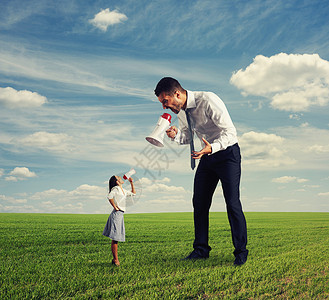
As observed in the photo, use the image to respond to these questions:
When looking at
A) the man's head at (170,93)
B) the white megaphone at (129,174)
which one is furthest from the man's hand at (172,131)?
the white megaphone at (129,174)

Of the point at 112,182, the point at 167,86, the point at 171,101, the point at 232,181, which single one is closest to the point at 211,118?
the point at 171,101

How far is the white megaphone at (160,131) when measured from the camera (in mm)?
4660

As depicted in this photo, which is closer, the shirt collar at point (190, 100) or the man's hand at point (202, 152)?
the man's hand at point (202, 152)

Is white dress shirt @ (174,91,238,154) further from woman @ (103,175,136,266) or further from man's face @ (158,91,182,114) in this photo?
woman @ (103,175,136,266)

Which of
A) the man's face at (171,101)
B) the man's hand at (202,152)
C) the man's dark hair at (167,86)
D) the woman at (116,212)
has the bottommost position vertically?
the woman at (116,212)

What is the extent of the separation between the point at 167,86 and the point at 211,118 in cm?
85

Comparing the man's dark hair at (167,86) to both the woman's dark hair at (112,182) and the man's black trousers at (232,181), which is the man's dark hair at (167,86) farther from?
the woman's dark hair at (112,182)

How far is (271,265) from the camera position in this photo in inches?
190

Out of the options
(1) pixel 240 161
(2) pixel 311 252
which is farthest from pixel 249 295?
(2) pixel 311 252

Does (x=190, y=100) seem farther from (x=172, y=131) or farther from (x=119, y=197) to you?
(x=119, y=197)

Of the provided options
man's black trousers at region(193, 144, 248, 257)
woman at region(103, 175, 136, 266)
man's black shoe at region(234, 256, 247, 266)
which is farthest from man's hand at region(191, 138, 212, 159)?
man's black shoe at region(234, 256, 247, 266)

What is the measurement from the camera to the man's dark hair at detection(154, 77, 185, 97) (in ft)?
15.9

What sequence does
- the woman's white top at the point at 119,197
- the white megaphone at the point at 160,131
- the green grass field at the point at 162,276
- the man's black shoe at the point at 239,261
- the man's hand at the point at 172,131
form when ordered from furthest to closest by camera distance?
the man's hand at the point at 172,131
the woman's white top at the point at 119,197
the man's black shoe at the point at 239,261
the white megaphone at the point at 160,131
the green grass field at the point at 162,276

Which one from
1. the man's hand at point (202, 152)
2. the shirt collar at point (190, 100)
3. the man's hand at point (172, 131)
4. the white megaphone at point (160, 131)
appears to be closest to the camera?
the man's hand at point (202, 152)
